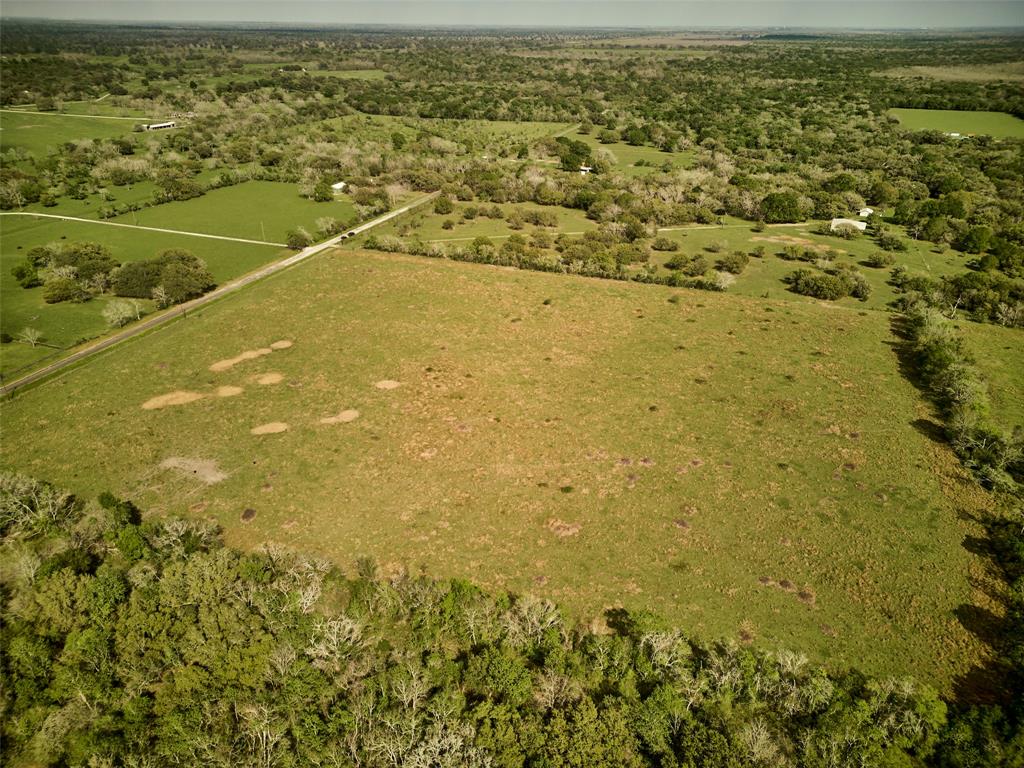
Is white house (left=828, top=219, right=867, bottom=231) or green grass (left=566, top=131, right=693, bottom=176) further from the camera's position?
green grass (left=566, top=131, right=693, bottom=176)

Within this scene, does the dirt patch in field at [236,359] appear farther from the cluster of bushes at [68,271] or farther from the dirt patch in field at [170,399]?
the cluster of bushes at [68,271]

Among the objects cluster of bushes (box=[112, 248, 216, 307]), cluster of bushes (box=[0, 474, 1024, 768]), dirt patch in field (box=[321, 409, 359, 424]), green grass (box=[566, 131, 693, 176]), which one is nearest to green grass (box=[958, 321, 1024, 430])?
cluster of bushes (box=[0, 474, 1024, 768])

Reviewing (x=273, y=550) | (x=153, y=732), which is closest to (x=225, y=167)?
(x=273, y=550)

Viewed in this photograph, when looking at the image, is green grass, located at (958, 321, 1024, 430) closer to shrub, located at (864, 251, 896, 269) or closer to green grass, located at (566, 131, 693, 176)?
shrub, located at (864, 251, 896, 269)

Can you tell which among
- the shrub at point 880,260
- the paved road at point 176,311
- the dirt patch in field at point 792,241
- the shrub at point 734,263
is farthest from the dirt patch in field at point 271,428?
the shrub at point 880,260

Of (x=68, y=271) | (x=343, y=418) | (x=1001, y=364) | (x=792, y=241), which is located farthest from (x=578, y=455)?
(x=68, y=271)

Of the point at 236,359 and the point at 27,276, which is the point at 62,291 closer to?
the point at 27,276

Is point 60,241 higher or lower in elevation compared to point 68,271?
higher

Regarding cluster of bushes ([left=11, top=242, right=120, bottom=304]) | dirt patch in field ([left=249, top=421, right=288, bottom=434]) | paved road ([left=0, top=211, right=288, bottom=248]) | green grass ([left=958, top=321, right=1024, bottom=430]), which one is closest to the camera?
dirt patch in field ([left=249, top=421, right=288, bottom=434])
